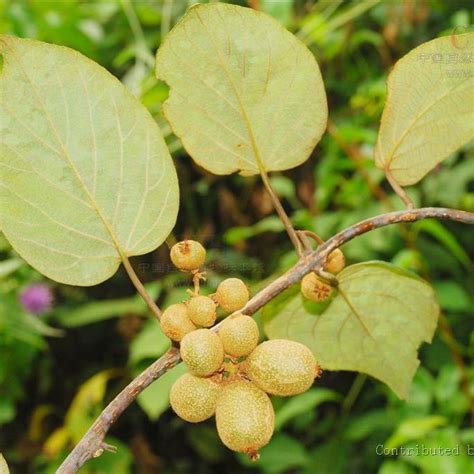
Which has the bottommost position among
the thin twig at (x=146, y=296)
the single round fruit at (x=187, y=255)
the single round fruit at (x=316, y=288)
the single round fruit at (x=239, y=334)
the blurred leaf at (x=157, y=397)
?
the blurred leaf at (x=157, y=397)

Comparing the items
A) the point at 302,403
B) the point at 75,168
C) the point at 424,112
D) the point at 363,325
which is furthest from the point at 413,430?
the point at 75,168

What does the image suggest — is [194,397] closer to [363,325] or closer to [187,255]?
[187,255]

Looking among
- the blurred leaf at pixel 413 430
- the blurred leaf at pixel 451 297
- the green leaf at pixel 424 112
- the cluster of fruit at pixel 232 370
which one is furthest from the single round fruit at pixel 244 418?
the blurred leaf at pixel 451 297

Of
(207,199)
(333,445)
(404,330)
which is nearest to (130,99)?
(404,330)

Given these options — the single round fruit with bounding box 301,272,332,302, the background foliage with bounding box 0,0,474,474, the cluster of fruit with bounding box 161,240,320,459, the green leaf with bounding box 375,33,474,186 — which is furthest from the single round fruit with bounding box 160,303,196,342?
the background foliage with bounding box 0,0,474,474

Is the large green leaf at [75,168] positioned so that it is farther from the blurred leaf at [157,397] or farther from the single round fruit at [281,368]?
the blurred leaf at [157,397]
